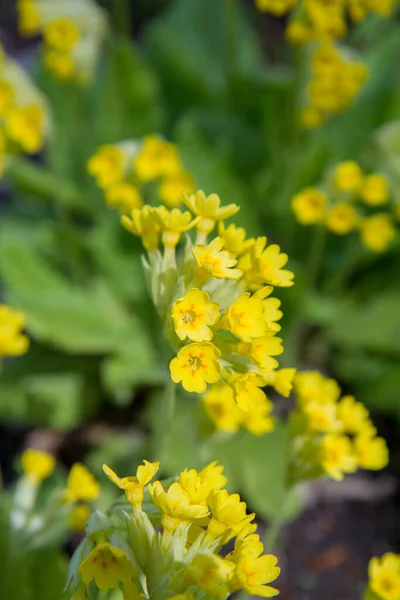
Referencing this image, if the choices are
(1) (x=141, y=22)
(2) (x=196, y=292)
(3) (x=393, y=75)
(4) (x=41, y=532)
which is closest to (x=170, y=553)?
(2) (x=196, y=292)

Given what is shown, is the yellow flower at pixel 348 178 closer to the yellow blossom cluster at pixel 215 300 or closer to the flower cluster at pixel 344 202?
the flower cluster at pixel 344 202

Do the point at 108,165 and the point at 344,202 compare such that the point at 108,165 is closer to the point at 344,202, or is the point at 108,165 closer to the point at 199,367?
the point at 344,202

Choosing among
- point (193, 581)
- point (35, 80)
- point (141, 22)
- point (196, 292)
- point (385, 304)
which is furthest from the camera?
point (141, 22)

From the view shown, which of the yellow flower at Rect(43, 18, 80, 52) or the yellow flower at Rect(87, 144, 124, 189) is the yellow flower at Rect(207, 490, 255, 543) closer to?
the yellow flower at Rect(87, 144, 124, 189)

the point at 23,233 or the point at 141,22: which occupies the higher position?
the point at 141,22

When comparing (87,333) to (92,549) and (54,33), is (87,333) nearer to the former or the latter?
(54,33)

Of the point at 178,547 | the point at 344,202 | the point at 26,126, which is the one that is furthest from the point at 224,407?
the point at 26,126
